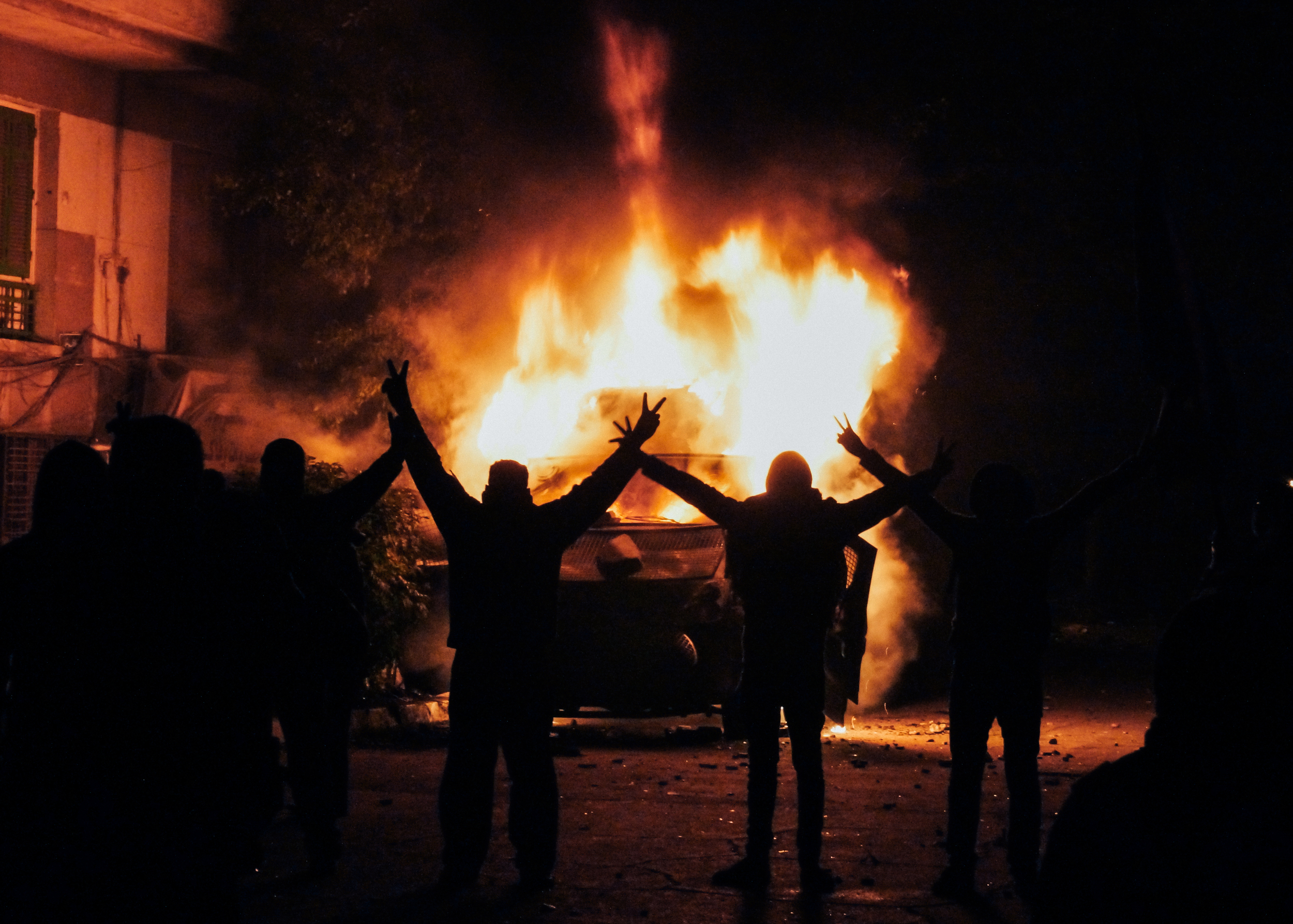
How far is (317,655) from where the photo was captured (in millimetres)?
4895

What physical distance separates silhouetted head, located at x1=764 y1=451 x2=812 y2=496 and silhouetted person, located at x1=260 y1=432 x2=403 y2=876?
5.29 feet

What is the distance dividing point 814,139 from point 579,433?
6.52 metres

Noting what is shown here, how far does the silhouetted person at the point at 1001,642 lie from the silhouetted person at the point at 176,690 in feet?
10.8

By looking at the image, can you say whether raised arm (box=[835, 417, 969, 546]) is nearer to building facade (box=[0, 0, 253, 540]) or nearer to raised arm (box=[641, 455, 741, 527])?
raised arm (box=[641, 455, 741, 527])

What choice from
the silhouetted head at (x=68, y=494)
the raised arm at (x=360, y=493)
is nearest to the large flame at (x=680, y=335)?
the raised arm at (x=360, y=493)

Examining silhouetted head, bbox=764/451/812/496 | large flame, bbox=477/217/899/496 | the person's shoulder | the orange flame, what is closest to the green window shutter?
large flame, bbox=477/217/899/496

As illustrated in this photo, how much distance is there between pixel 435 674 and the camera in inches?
453

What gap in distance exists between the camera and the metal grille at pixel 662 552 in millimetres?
9695

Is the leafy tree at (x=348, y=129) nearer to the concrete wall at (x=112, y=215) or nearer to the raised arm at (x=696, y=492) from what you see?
the concrete wall at (x=112, y=215)

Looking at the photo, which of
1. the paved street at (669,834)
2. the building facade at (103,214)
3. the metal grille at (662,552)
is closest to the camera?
the paved street at (669,834)

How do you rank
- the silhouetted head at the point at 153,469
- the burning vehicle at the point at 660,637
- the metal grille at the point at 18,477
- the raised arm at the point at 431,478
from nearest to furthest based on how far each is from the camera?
the silhouetted head at the point at 153,469 < the raised arm at the point at 431,478 < the burning vehicle at the point at 660,637 < the metal grille at the point at 18,477

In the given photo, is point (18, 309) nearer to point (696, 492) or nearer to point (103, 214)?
point (103, 214)

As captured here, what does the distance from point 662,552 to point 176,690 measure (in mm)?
7317

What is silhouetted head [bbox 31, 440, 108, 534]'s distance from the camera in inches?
115
